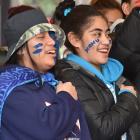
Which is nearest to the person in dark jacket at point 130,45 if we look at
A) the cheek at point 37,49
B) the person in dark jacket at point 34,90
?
the person in dark jacket at point 34,90

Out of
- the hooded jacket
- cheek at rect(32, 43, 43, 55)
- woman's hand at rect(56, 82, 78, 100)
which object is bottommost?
the hooded jacket

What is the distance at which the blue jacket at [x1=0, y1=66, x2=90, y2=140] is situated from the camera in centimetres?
155

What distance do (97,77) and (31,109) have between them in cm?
45

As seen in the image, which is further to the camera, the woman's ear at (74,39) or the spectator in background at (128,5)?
the spectator in background at (128,5)

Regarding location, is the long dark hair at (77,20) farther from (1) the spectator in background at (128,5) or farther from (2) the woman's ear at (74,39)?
(1) the spectator in background at (128,5)

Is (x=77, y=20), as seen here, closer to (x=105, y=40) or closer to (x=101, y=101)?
(x=105, y=40)

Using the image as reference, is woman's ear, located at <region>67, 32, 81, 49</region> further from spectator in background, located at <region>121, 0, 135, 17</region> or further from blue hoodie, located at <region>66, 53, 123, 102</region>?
spectator in background, located at <region>121, 0, 135, 17</region>

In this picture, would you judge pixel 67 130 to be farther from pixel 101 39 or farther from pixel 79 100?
pixel 101 39

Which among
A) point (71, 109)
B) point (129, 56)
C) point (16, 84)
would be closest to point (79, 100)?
point (71, 109)

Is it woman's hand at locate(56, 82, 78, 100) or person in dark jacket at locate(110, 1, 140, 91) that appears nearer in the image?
woman's hand at locate(56, 82, 78, 100)

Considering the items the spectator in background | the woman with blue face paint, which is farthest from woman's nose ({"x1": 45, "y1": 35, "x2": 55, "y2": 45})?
the spectator in background

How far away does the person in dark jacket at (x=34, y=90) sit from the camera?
61.2 inches

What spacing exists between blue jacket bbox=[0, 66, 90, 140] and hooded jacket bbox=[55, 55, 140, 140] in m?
0.13

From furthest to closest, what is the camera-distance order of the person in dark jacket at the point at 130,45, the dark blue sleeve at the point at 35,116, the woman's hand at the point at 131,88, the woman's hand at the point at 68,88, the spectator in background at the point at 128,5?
the spectator in background at the point at 128,5
the person in dark jacket at the point at 130,45
the woman's hand at the point at 131,88
the woman's hand at the point at 68,88
the dark blue sleeve at the point at 35,116
